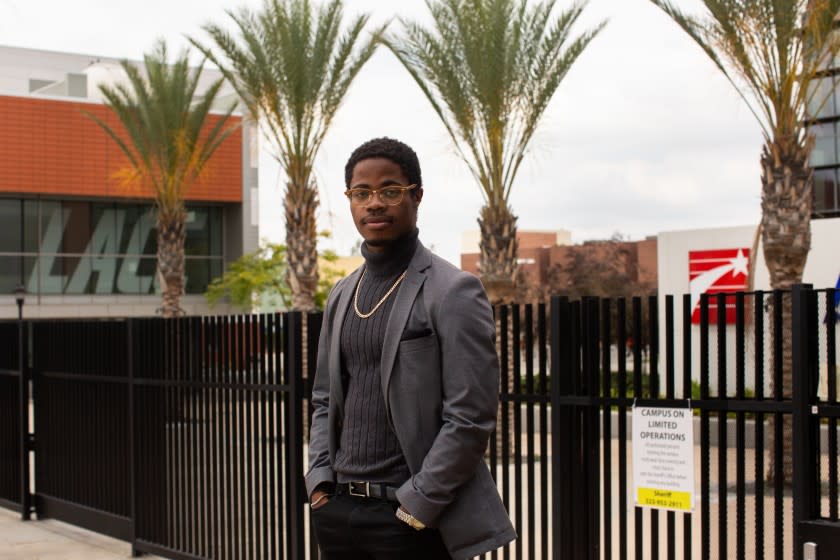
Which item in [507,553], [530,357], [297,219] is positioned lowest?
[507,553]

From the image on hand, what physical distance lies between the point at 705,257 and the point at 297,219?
26.1 feet

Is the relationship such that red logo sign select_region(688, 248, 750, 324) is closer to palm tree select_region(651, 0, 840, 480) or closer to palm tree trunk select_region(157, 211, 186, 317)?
palm tree select_region(651, 0, 840, 480)

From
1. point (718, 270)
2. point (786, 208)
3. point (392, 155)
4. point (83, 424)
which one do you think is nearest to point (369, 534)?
point (392, 155)

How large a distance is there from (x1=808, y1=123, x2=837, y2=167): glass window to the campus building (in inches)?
691

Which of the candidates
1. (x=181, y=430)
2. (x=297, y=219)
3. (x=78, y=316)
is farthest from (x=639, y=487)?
(x=78, y=316)

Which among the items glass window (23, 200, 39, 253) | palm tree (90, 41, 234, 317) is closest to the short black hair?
palm tree (90, 41, 234, 317)

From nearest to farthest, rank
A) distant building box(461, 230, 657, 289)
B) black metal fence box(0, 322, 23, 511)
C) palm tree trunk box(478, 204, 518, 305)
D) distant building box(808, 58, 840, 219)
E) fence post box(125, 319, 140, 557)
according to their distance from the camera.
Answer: fence post box(125, 319, 140, 557), black metal fence box(0, 322, 23, 511), palm tree trunk box(478, 204, 518, 305), distant building box(808, 58, 840, 219), distant building box(461, 230, 657, 289)

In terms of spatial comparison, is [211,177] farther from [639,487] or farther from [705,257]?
[639,487]

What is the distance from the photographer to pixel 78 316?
1350 inches

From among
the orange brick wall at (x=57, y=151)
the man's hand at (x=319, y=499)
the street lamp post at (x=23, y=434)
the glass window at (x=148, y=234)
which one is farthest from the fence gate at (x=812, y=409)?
the glass window at (x=148, y=234)

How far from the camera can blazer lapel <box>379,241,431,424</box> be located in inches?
139

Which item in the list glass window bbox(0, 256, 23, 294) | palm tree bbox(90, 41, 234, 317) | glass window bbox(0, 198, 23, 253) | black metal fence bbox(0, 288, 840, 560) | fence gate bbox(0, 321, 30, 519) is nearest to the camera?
black metal fence bbox(0, 288, 840, 560)

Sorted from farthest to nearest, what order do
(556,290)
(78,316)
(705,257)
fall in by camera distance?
(556,290) < (78,316) < (705,257)

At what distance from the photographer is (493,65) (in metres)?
16.0
